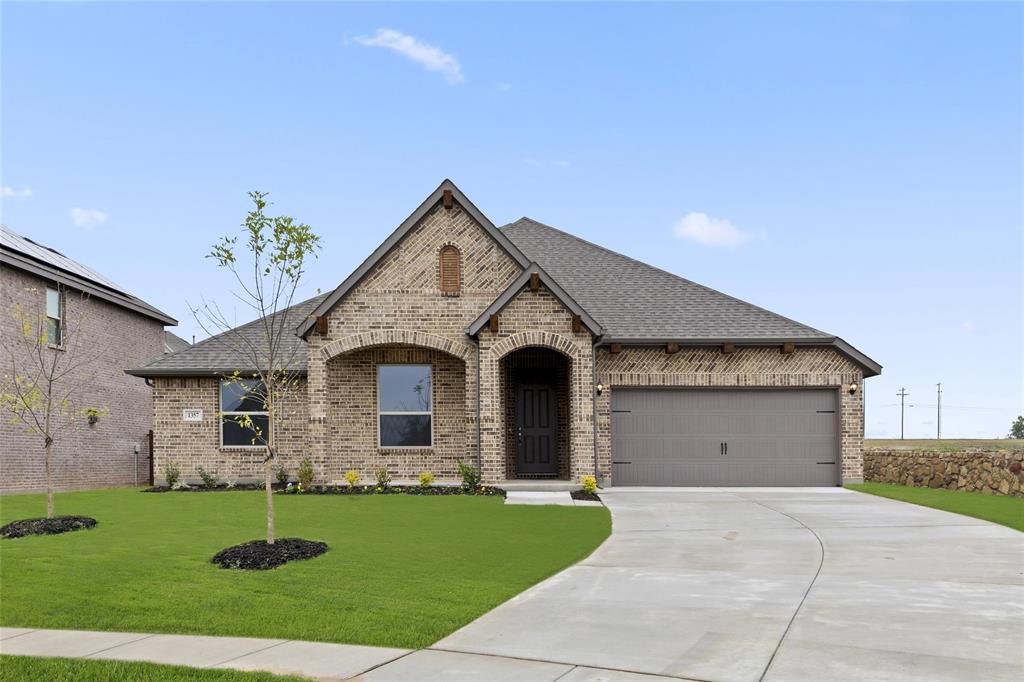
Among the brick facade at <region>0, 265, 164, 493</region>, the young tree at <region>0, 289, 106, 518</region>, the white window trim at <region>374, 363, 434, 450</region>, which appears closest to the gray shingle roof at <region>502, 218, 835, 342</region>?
the white window trim at <region>374, 363, 434, 450</region>

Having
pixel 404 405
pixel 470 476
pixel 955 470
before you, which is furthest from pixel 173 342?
pixel 955 470

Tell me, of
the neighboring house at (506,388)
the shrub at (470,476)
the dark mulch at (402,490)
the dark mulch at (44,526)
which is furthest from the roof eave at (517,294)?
the dark mulch at (44,526)

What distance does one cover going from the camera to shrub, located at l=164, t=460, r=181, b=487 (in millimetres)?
20281

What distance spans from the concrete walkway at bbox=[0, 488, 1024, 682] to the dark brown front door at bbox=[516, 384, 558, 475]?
9.14 metres

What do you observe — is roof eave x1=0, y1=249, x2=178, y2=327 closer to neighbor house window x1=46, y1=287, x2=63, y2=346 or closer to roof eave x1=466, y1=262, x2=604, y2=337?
neighbor house window x1=46, y1=287, x2=63, y2=346

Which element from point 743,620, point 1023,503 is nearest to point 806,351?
point 1023,503

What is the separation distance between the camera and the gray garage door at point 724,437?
20297 mm

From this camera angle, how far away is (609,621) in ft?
23.3

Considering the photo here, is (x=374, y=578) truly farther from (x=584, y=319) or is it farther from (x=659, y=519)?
(x=584, y=319)

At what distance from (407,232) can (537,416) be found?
5.59 m

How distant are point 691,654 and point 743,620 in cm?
122

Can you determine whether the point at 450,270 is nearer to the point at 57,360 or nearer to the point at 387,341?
the point at 387,341

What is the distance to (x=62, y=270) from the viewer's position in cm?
2236

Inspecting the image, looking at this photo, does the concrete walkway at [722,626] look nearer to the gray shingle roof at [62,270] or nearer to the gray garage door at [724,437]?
the gray garage door at [724,437]
